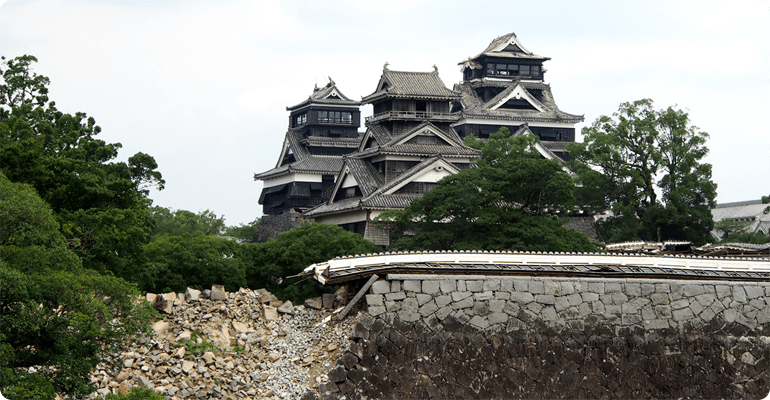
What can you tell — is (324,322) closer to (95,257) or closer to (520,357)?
(520,357)

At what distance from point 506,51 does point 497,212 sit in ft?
92.0

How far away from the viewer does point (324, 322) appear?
17969mm

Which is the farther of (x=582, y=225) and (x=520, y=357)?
(x=582, y=225)

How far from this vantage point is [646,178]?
42.0 metres

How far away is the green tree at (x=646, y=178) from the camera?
40781 mm

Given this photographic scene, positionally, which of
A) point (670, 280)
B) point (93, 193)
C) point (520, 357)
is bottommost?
point (520, 357)

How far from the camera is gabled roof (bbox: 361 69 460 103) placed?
42469 mm

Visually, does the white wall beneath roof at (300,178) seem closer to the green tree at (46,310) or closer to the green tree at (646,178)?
the green tree at (646,178)

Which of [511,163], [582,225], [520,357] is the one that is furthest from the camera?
[582,225]

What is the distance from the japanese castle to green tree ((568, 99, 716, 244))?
4.54 metres

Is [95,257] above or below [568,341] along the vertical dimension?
above

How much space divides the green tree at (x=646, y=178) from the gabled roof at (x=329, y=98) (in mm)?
14268

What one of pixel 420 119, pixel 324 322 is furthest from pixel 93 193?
pixel 420 119

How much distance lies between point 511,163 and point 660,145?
39.8ft
